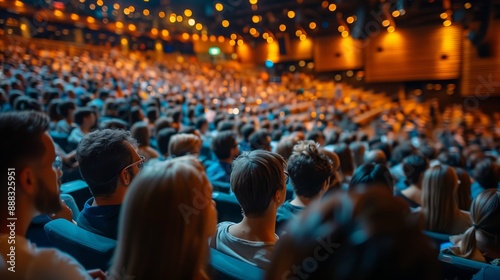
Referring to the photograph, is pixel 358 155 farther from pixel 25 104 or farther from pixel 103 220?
pixel 25 104

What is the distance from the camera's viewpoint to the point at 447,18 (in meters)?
15.0

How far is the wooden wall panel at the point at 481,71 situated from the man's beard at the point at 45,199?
651 inches

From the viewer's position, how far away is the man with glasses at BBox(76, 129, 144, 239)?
1.58 m

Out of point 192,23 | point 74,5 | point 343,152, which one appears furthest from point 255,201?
point 192,23

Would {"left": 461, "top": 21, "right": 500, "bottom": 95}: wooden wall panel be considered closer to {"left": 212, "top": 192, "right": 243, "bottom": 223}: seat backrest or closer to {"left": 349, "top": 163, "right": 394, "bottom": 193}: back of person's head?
{"left": 349, "top": 163, "right": 394, "bottom": 193}: back of person's head

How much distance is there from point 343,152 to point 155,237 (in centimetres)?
261

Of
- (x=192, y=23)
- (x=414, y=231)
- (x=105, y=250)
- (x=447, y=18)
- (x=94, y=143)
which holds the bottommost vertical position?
(x=105, y=250)

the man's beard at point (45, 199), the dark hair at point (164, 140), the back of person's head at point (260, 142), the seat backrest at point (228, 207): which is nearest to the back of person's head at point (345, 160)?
the back of person's head at point (260, 142)

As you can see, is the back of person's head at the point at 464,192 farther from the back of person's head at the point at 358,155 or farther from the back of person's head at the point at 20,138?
the back of person's head at the point at 20,138

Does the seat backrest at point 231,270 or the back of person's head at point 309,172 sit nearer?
the seat backrest at point 231,270

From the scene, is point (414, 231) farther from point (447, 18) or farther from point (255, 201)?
point (447, 18)

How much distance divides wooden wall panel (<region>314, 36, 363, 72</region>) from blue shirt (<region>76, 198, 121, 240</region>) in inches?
726

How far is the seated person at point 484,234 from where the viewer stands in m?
1.72

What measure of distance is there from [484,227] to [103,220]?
1.88 meters
